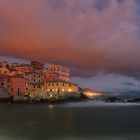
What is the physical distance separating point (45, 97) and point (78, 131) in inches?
3360

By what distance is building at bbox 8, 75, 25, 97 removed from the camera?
115 m

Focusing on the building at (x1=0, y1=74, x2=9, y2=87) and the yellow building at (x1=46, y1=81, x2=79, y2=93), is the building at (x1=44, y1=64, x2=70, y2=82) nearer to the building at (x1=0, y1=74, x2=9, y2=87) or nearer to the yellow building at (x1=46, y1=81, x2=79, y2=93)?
the yellow building at (x1=46, y1=81, x2=79, y2=93)

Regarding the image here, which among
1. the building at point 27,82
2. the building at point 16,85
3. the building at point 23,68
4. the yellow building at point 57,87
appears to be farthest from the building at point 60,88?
the building at point 23,68

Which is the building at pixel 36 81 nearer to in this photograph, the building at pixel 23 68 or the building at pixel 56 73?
the building at pixel 23 68

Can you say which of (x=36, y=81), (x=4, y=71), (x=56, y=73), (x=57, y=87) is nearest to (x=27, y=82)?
(x=36, y=81)

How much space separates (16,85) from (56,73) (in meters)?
34.6

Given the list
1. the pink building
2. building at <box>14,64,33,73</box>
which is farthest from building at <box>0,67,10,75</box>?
building at <box>14,64,33,73</box>

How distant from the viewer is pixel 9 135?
33.0m

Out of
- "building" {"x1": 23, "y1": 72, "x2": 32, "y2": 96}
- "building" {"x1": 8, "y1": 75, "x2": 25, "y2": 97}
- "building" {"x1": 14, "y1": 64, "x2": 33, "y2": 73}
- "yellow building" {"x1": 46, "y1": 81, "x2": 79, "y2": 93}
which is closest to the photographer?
"building" {"x1": 8, "y1": 75, "x2": 25, "y2": 97}

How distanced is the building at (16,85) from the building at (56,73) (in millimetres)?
23553

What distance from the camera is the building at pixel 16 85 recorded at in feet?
377

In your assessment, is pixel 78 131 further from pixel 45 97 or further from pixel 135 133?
pixel 45 97

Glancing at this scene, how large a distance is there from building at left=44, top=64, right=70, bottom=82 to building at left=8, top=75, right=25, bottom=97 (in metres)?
23.6

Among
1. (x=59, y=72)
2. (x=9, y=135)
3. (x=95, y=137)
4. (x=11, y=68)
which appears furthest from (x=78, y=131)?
(x=59, y=72)
